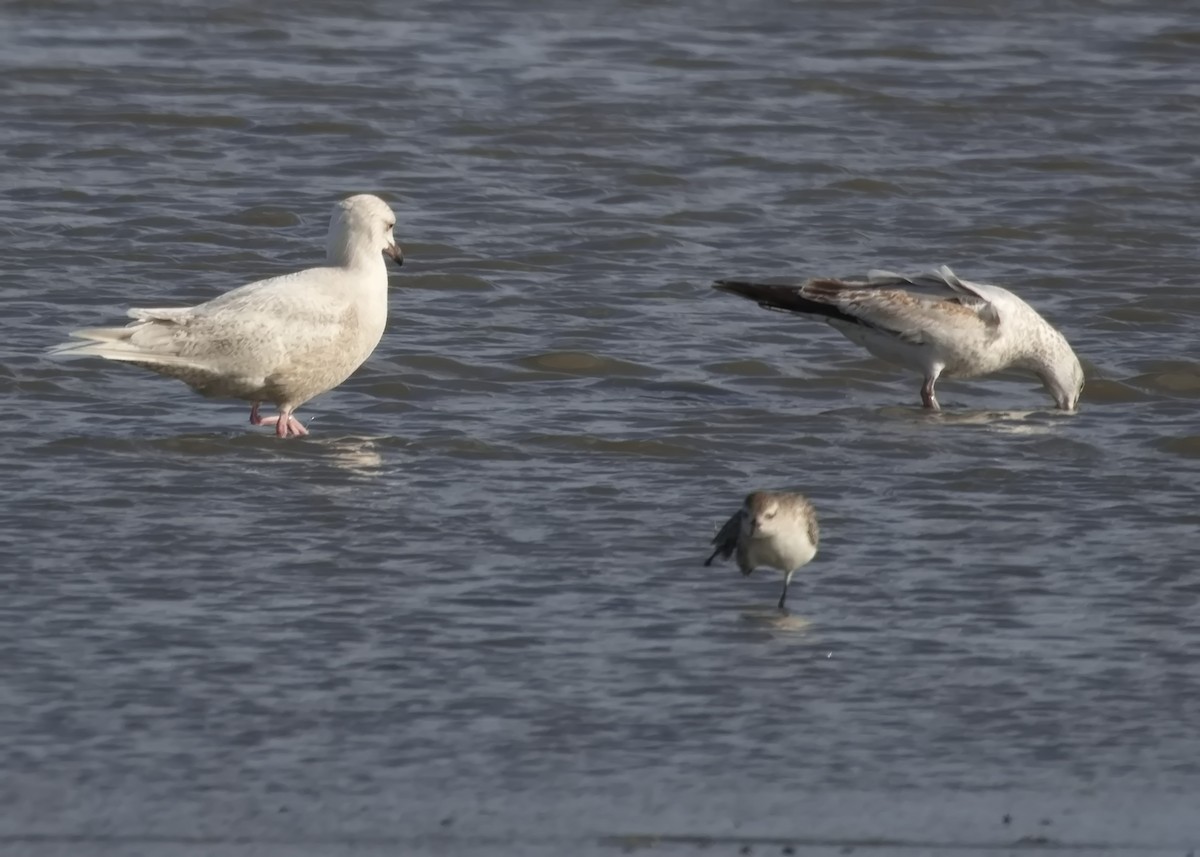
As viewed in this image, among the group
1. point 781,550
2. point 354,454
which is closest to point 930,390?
point 354,454

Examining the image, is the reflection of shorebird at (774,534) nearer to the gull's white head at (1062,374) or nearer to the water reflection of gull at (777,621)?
the water reflection of gull at (777,621)

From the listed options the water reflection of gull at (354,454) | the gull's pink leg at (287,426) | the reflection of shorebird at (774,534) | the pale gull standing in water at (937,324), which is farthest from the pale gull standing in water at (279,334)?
the reflection of shorebird at (774,534)

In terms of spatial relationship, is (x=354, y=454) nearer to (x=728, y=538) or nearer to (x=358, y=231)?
(x=358, y=231)

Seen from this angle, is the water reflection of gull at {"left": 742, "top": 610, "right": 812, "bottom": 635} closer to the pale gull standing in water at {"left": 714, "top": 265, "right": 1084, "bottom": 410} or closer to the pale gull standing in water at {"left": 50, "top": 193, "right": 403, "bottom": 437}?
the pale gull standing in water at {"left": 50, "top": 193, "right": 403, "bottom": 437}

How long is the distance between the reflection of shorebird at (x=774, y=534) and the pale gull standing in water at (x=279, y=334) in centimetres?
256

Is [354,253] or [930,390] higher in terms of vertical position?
[354,253]

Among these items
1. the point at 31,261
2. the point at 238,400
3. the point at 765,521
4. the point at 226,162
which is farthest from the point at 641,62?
the point at 765,521

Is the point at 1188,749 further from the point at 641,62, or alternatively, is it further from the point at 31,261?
the point at 641,62

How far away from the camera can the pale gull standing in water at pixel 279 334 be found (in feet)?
29.8

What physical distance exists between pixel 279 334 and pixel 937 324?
280 cm

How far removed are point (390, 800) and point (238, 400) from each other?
188 inches

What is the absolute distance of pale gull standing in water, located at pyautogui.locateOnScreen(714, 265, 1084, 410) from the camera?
10180 mm

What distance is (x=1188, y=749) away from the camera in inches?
228

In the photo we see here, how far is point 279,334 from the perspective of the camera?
912 cm
